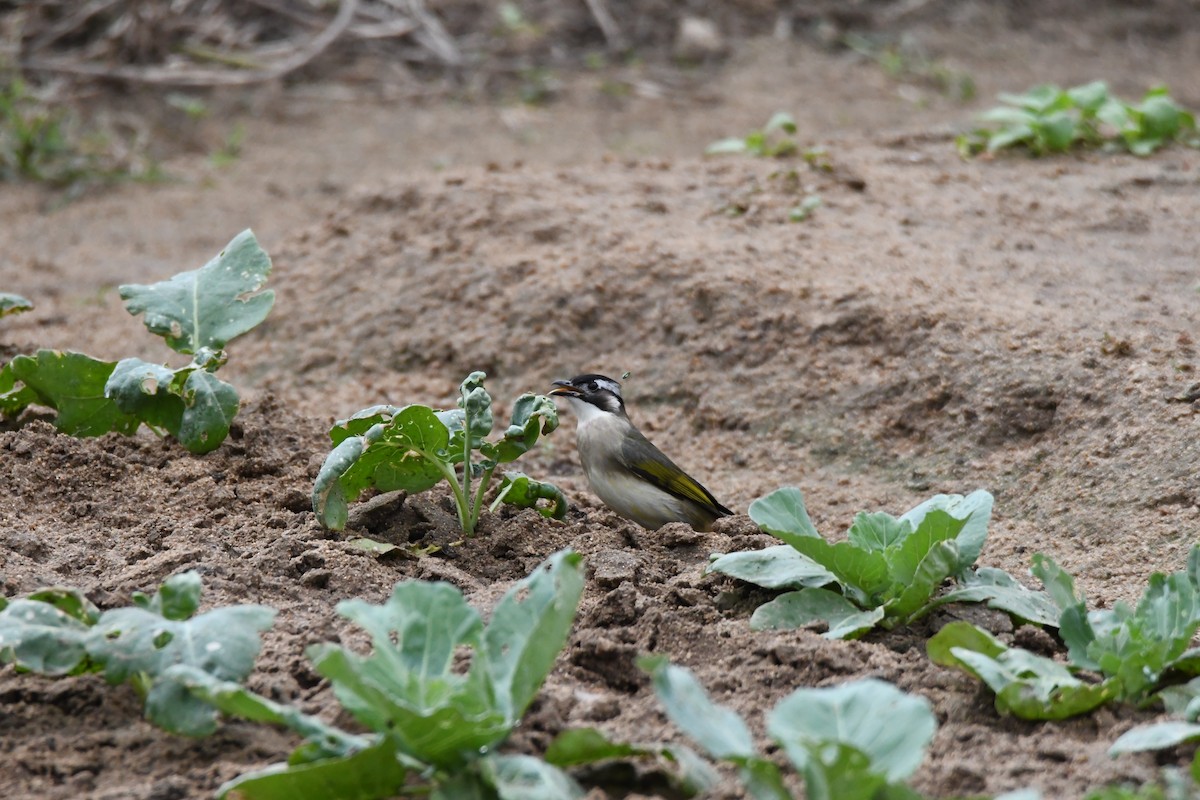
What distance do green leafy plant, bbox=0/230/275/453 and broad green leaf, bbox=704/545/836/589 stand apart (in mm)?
1699

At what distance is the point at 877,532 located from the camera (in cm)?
367

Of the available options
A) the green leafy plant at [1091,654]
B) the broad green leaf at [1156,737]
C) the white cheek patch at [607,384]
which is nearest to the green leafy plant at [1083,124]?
the white cheek patch at [607,384]

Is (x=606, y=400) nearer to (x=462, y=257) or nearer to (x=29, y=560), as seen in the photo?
(x=462, y=257)

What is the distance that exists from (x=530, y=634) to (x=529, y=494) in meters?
1.64

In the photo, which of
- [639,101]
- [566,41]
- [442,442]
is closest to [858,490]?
[442,442]

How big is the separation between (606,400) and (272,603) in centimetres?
206

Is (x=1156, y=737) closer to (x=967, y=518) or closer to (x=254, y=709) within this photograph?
(x=967, y=518)

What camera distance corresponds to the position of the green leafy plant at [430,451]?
3.98m

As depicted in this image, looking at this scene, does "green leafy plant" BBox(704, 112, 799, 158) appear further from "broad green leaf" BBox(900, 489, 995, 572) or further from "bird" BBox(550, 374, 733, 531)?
"broad green leaf" BBox(900, 489, 995, 572)

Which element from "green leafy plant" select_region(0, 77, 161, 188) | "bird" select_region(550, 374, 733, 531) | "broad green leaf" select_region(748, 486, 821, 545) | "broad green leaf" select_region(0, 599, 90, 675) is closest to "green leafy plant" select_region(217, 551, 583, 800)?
"broad green leaf" select_region(0, 599, 90, 675)

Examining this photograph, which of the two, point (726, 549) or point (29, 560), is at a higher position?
point (29, 560)

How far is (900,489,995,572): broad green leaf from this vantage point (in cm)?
361

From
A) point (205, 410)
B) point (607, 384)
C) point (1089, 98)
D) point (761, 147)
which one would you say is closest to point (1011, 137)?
point (1089, 98)

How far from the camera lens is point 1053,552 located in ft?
14.5
